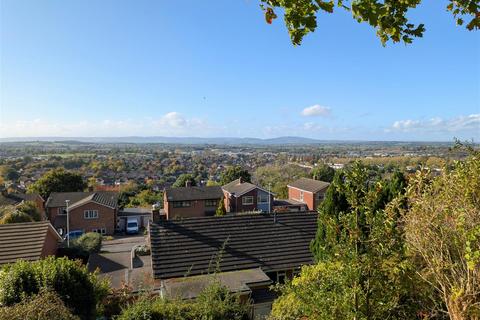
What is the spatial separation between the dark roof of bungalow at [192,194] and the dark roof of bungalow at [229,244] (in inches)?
882

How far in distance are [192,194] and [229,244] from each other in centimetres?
2482

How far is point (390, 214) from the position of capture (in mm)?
5793

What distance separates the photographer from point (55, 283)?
9.92 m

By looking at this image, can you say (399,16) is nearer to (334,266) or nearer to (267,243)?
(334,266)

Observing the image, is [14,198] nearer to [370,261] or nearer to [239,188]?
[239,188]

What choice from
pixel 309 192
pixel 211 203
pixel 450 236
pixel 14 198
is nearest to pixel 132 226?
pixel 211 203

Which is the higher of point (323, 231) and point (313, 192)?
point (323, 231)

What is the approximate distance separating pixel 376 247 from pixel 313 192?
37.6 metres

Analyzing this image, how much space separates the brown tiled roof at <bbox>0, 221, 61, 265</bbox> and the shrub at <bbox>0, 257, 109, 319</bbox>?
17.9 feet

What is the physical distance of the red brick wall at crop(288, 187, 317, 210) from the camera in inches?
1678

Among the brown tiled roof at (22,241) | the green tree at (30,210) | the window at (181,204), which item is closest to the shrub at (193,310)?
the brown tiled roof at (22,241)

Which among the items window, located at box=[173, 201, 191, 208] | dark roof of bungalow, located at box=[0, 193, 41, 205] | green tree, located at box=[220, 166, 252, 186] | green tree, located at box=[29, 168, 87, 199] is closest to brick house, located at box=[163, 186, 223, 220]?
window, located at box=[173, 201, 191, 208]

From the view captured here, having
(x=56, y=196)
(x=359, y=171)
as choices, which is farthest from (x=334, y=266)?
(x=56, y=196)

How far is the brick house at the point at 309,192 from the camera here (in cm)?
4219
